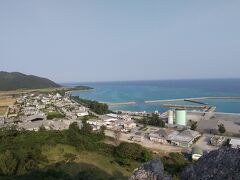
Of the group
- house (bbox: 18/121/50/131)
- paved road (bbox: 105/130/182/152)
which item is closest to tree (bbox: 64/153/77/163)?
paved road (bbox: 105/130/182/152)

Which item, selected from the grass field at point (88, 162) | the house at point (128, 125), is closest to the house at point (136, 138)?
the house at point (128, 125)

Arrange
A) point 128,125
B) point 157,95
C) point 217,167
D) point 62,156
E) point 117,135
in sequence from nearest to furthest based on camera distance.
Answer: point 217,167 < point 62,156 < point 117,135 < point 128,125 < point 157,95

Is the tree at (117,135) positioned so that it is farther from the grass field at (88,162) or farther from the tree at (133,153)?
the grass field at (88,162)

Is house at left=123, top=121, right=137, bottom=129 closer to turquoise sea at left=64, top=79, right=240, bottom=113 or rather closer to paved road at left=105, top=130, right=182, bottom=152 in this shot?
paved road at left=105, top=130, right=182, bottom=152

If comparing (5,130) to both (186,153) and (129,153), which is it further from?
(186,153)

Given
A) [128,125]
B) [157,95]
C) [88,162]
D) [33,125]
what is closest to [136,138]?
[128,125]

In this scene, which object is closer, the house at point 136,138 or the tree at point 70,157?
the tree at point 70,157

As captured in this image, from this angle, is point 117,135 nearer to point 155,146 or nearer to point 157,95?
point 155,146
